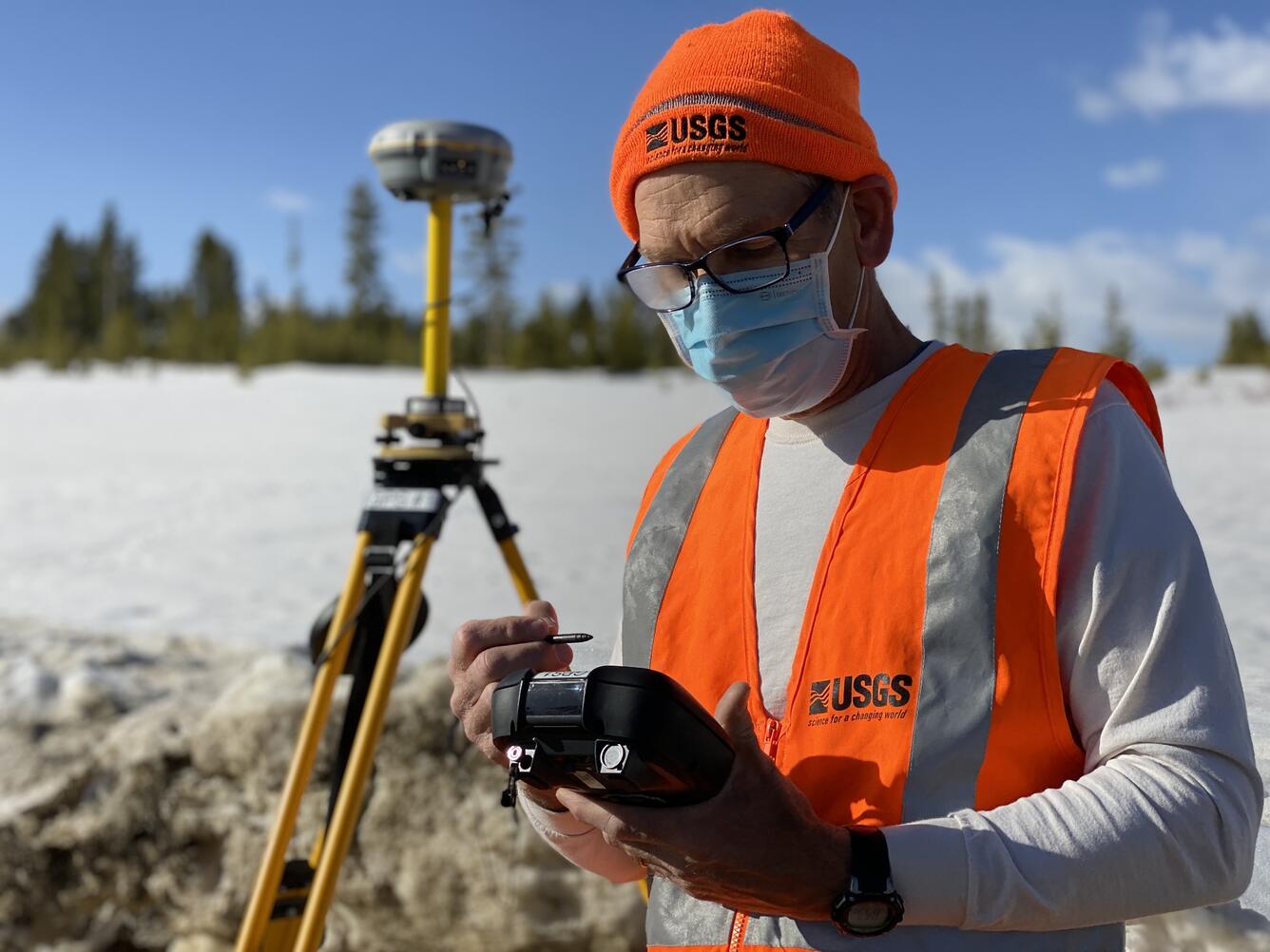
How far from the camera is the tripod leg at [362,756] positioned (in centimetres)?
224

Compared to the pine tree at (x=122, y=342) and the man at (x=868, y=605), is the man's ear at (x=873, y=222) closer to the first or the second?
the man at (x=868, y=605)

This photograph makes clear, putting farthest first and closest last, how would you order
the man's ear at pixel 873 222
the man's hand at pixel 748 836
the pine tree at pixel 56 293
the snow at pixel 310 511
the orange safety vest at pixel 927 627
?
the pine tree at pixel 56 293, the snow at pixel 310 511, the man's ear at pixel 873 222, the orange safety vest at pixel 927 627, the man's hand at pixel 748 836

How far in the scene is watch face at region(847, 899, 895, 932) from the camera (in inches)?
40.1

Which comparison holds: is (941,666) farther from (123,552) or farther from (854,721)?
(123,552)

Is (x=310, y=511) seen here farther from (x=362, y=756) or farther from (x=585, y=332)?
(x=585, y=332)

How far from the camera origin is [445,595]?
702cm

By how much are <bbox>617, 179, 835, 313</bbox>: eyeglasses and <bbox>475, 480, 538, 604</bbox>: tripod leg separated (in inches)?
49.9

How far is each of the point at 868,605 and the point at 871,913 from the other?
1.12ft

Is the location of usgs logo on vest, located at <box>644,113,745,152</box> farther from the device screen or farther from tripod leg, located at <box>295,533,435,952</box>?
tripod leg, located at <box>295,533,435,952</box>

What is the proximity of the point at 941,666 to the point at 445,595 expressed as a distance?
20.1 feet

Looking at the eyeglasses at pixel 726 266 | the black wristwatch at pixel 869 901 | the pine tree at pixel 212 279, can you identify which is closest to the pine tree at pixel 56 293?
the pine tree at pixel 212 279

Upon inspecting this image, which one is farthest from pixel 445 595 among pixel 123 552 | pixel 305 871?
pixel 305 871

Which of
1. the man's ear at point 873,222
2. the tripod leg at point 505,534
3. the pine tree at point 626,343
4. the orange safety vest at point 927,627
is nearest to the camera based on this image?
the orange safety vest at point 927,627

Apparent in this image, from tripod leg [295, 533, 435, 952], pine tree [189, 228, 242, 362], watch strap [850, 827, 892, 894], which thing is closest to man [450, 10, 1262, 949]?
watch strap [850, 827, 892, 894]
